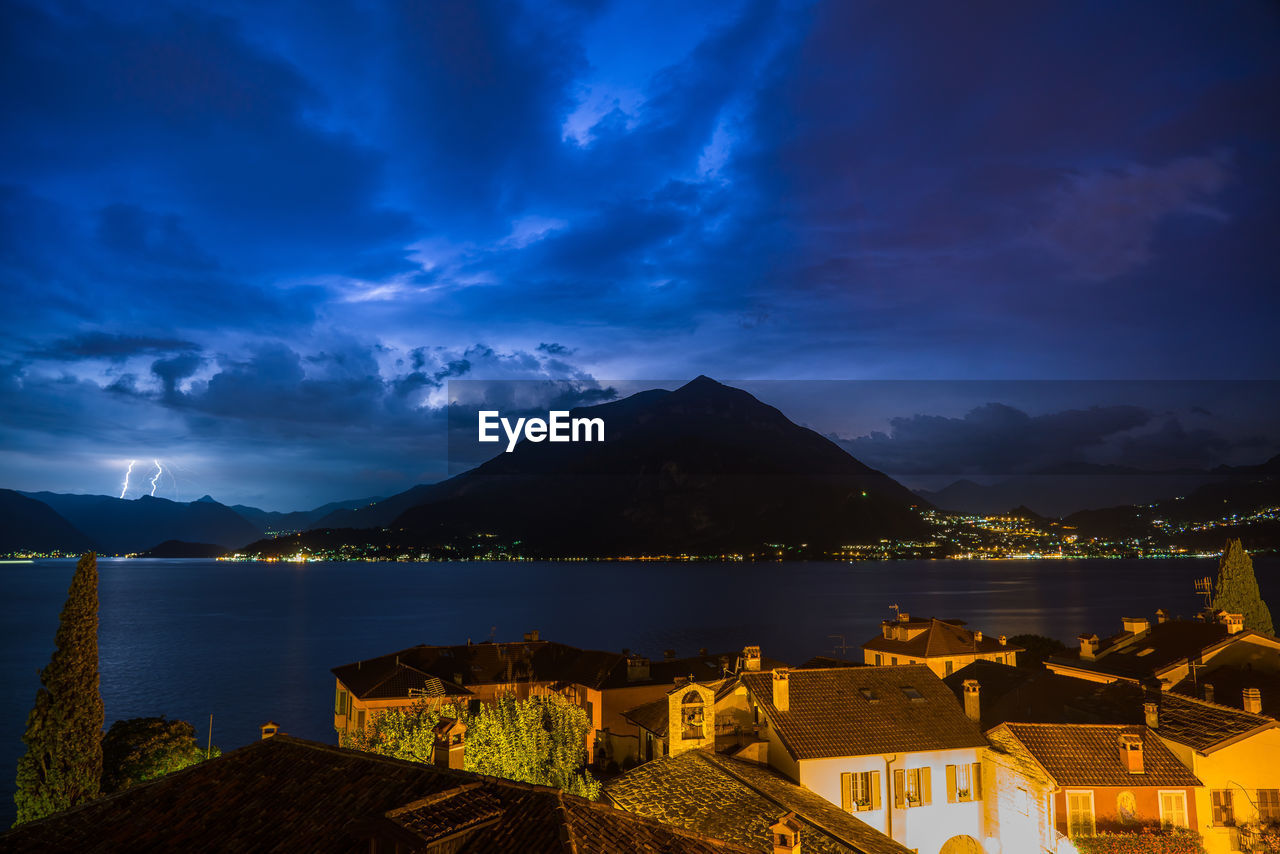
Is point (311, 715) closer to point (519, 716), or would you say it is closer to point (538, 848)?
point (519, 716)

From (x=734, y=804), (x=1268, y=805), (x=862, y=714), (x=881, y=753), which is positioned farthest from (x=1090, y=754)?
(x=734, y=804)

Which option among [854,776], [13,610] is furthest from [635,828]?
[13,610]

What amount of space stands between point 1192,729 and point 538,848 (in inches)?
842

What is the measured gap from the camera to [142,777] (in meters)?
32.7

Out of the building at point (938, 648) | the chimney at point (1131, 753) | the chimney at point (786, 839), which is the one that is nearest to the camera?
the chimney at point (786, 839)

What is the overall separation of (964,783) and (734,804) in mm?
9403

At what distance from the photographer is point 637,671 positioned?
163 ft

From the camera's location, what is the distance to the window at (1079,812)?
2122cm

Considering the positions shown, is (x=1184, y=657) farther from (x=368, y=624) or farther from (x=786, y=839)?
(x=368, y=624)

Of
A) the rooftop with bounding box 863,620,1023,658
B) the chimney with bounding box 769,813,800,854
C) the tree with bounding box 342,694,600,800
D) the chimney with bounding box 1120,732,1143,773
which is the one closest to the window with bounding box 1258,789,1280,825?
the chimney with bounding box 1120,732,1143,773

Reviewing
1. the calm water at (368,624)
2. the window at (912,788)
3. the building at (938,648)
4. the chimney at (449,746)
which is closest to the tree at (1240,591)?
the building at (938,648)

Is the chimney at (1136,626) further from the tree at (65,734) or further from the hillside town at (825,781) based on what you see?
the tree at (65,734)

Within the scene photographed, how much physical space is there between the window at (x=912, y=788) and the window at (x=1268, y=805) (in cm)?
817

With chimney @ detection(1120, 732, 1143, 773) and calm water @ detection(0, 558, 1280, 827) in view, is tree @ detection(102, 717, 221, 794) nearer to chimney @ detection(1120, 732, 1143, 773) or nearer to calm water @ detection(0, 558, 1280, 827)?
calm water @ detection(0, 558, 1280, 827)
